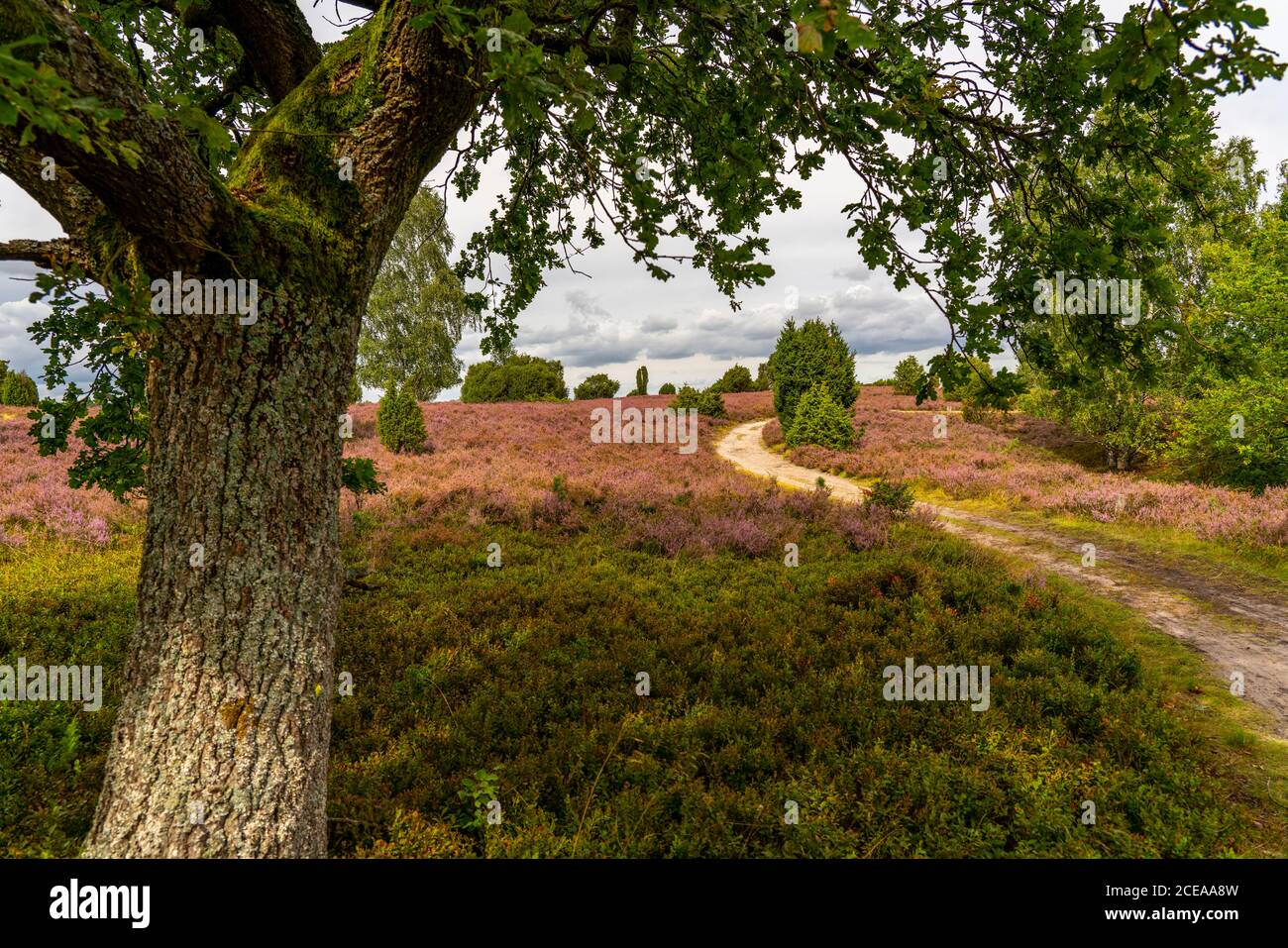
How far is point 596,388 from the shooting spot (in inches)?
1999

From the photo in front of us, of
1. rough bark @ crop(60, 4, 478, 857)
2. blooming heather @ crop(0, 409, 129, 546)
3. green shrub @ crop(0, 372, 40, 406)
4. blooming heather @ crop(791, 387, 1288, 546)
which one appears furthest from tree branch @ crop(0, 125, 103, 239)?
green shrub @ crop(0, 372, 40, 406)

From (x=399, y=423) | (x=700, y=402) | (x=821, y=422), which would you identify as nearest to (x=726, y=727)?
(x=399, y=423)

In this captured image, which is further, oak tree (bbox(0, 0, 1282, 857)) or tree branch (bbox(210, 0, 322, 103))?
tree branch (bbox(210, 0, 322, 103))

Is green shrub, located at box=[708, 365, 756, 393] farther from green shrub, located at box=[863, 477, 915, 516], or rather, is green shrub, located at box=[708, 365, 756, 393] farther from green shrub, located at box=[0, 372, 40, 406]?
green shrub, located at box=[0, 372, 40, 406]

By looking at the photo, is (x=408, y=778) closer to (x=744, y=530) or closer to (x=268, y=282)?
(x=268, y=282)

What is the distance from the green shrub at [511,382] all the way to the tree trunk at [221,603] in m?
42.3

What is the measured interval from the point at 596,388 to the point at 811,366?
3113 cm

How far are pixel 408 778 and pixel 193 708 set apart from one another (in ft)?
6.27

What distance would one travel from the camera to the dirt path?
5844mm

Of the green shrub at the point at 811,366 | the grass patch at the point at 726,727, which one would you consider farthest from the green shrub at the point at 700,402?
the grass patch at the point at 726,727

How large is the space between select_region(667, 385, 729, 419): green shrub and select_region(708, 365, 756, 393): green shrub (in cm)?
1907

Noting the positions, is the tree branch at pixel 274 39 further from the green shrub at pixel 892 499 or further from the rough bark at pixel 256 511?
the green shrub at pixel 892 499
